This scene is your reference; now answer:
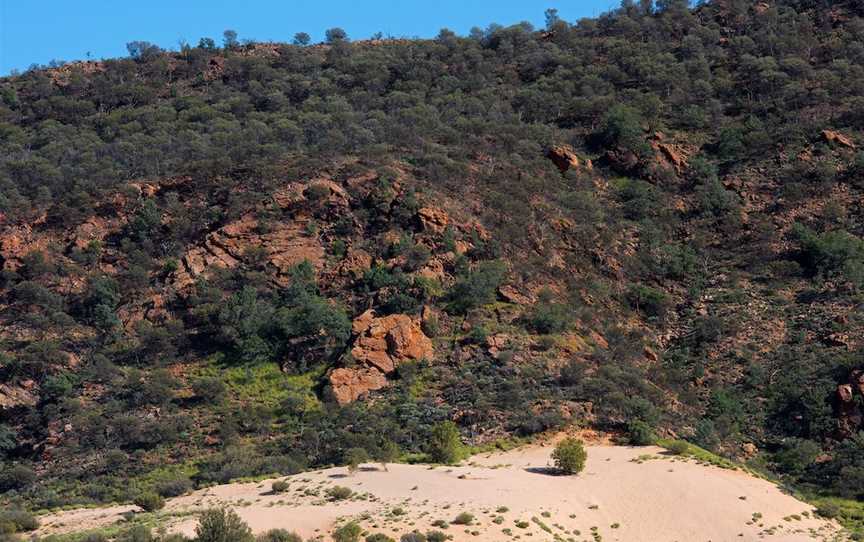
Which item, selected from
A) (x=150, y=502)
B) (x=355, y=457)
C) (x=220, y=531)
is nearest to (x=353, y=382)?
(x=355, y=457)

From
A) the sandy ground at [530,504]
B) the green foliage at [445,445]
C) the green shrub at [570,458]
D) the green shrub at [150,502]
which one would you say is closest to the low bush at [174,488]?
the sandy ground at [530,504]

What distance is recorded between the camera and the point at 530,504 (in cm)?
3097

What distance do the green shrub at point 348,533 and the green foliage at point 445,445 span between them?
8.63 metres

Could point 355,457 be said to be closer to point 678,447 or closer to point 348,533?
→ point 348,533

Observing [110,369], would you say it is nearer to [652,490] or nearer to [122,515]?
[122,515]

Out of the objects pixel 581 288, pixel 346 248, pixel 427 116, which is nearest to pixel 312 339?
pixel 346 248

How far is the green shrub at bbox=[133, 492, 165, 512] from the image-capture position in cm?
3216

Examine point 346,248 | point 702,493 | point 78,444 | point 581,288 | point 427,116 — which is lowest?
point 702,493

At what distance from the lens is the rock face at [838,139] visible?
193 feet

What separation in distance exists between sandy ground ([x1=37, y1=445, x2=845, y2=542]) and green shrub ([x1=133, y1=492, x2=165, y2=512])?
378mm

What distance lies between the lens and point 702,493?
1315 inches

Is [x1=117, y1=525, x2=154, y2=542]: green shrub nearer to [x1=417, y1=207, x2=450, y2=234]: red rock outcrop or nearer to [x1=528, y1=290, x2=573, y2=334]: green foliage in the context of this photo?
[x1=528, y1=290, x2=573, y2=334]: green foliage

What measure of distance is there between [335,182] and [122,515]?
25.4 m

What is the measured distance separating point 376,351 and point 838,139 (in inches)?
1275
